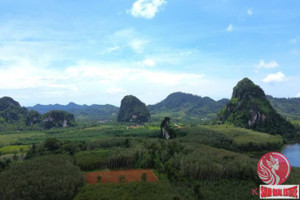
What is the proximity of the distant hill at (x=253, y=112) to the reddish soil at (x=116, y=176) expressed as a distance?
302 feet

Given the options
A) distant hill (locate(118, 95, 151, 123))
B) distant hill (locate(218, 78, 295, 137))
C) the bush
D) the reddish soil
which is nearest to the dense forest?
the bush

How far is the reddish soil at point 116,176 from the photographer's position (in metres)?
42.7

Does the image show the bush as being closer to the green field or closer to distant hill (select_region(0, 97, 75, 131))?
the green field

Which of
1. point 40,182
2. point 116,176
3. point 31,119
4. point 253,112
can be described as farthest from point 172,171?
point 31,119

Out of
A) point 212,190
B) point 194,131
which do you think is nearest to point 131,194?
point 212,190

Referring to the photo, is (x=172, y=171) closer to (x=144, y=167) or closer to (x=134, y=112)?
(x=144, y=167)

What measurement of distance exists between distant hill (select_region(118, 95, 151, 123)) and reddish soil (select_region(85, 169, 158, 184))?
13078cm

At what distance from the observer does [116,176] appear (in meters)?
45.4

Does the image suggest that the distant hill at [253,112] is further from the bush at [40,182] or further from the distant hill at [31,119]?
the distant hill at [31,119]

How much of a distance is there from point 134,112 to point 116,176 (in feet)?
454

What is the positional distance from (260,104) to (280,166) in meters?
107

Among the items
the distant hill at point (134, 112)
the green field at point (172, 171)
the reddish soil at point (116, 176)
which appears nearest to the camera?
the green field at point (172, 171)

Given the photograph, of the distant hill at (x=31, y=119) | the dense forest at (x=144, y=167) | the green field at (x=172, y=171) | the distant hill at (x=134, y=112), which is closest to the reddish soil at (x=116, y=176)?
the dense forest at (x=144, y=167)

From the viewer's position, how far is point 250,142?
79938 mm
